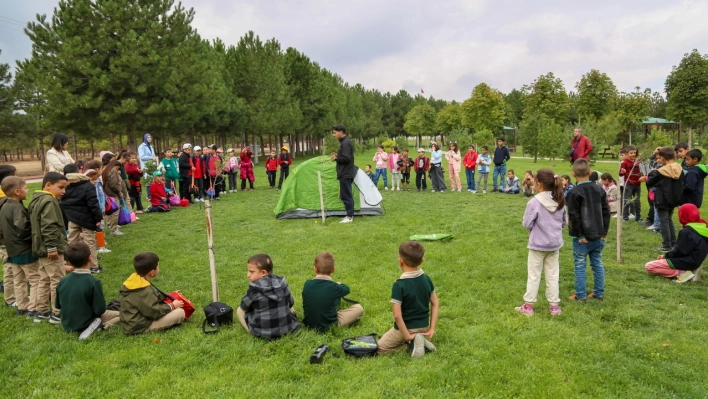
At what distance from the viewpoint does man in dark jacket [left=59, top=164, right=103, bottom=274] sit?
6363 mm

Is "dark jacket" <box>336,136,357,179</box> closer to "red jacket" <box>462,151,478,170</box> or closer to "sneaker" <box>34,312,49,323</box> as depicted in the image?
"sneaker" <box>34,312,49,323</box>

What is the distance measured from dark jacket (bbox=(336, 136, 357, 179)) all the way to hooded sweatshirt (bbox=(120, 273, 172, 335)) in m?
6.15

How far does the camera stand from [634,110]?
38125 mm

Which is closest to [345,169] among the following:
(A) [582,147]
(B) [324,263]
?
(B) [324,263]

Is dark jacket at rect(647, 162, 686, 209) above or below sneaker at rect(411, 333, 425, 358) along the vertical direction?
above

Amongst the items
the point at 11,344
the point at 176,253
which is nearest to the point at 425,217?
the point at 176,253

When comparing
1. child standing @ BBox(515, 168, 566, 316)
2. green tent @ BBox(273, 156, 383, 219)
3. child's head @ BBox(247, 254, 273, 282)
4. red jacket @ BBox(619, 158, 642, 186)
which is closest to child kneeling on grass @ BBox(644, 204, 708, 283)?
child standing @ BBox(515, 168, 566, 316)

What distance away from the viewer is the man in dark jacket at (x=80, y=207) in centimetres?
636

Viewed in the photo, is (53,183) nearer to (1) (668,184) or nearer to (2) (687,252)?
(2) (687,252)

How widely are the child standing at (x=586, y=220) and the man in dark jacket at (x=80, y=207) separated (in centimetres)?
676

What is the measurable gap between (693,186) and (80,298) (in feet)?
31.4

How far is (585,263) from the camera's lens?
536 centimetres

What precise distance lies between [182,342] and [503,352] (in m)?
3.38

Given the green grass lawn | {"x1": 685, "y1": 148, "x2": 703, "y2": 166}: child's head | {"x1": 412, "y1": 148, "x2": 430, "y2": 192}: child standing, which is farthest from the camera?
{"x1": 412, "y1": 148, "x2": 430, "y2": 192}: child standing
